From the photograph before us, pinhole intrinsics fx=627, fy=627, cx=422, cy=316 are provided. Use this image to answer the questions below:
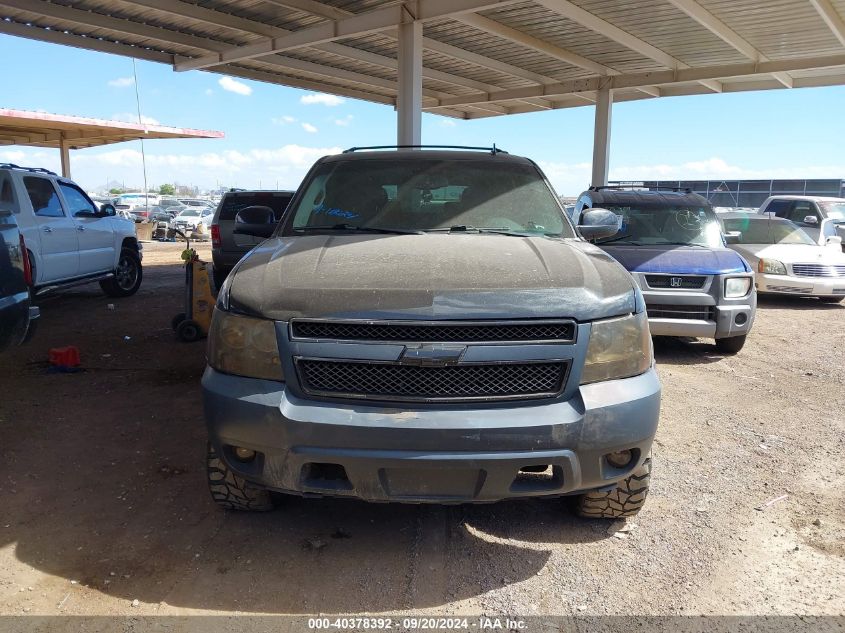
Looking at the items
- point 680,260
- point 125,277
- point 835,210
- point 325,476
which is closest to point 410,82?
point 125,277

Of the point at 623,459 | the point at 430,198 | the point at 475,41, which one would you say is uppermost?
the point at 475,41

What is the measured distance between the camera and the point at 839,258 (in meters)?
10.4

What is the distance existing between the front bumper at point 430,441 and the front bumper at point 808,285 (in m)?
9.37

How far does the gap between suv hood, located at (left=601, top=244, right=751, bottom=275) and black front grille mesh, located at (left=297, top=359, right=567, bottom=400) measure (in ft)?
14.6

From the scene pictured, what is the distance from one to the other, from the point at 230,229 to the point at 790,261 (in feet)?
30.1

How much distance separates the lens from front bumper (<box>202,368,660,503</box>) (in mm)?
2389

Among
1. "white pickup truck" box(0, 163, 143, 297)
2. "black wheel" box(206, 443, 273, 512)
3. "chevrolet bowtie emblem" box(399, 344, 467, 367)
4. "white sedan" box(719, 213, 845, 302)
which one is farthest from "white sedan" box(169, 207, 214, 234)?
"chevrolet bowtie emblem" box(399, 344, 467, 367)

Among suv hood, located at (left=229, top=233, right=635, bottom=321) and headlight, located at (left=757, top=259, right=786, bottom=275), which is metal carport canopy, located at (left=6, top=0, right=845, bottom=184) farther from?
suv hood, located at (left=229, top=233, right=635, bottom=321)

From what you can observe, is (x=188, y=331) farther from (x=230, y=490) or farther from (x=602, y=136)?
(x=602, y=136)

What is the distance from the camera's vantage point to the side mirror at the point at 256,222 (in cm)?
418

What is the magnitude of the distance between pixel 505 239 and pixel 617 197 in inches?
207

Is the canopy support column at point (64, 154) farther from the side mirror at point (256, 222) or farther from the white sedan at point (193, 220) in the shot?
the side mirror at point (256, 222)

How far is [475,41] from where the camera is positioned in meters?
13.8

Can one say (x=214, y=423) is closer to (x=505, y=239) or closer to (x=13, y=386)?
(x=505, y=239)
